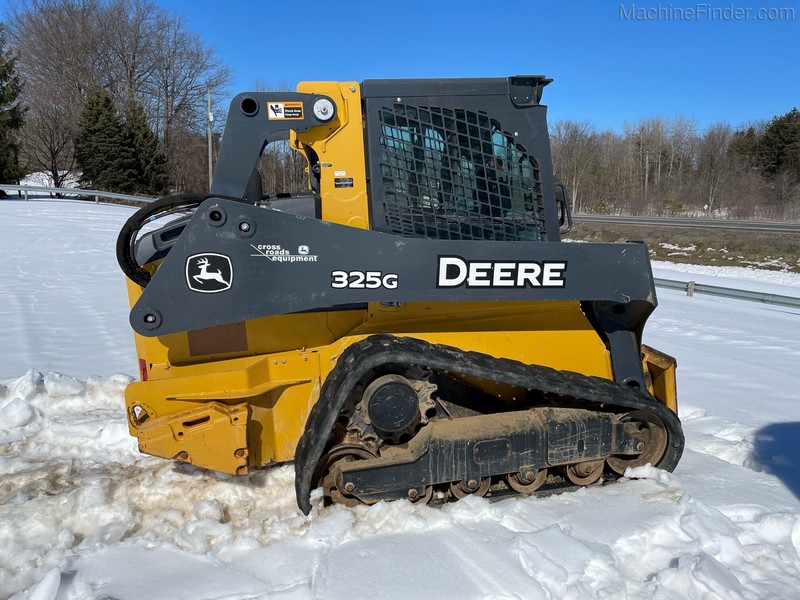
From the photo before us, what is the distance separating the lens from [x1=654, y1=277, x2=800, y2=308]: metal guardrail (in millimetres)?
8259

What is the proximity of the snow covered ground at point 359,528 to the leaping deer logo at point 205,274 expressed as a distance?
1.26 m

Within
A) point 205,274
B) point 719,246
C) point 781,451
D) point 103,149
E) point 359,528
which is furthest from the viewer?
point 103,149

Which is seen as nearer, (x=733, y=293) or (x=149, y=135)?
(x=733, y=293)

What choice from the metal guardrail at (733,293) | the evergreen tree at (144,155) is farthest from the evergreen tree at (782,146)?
the evergreen tree at (144,155)

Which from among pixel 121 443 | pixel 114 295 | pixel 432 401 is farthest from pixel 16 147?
pixel 432 401

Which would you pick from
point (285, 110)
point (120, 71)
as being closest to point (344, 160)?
point (285, 110)

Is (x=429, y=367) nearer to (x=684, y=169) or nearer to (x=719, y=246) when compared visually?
(x=719, y=246)

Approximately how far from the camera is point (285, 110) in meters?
3.02

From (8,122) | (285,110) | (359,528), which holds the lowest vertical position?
(359,528)

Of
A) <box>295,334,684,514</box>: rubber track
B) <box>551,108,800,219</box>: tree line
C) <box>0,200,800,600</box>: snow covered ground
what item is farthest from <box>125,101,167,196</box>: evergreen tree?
<box>295,334,684,514</box>: rubber track

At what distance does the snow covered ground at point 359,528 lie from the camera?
8.46 feet

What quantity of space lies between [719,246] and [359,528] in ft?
71.4

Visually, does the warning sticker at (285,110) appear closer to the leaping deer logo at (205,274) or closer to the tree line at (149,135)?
the leaping deer logo at (205,274)

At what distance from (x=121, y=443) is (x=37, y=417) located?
0.81 meters
